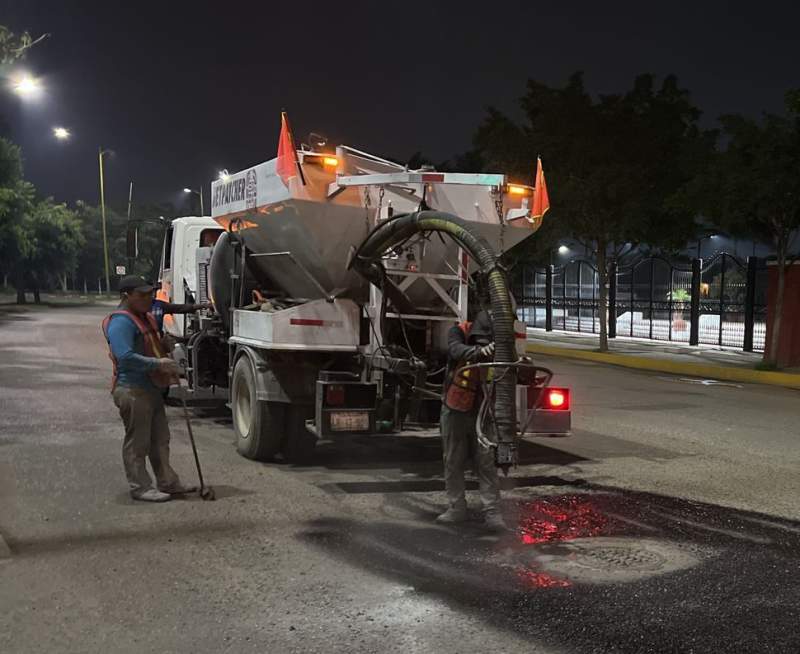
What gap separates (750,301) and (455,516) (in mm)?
16906

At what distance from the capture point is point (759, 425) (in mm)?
10305

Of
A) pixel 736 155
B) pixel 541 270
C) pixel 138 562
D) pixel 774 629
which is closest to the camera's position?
pixel 774 629

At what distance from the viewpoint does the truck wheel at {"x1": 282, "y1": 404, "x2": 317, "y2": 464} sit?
7.81 metres

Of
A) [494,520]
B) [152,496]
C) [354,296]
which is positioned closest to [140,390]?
[152,496]

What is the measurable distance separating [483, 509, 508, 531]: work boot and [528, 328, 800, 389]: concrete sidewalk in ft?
39.0

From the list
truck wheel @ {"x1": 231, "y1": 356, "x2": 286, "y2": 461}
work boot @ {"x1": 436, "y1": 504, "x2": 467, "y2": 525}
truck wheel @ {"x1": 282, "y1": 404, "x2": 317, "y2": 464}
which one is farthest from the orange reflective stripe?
work boot @ {"x1": 436, "y1": 504, "x2": 467, "y2": 525}

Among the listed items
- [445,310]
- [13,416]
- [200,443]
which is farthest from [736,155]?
[13,416]

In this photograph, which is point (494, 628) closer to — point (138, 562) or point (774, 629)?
point (774, 629)

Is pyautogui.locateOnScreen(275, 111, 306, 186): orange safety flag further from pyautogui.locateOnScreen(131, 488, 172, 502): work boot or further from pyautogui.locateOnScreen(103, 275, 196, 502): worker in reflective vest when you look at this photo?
pyautogui.locateOnScreen(131, 488, 172, 502): work boot

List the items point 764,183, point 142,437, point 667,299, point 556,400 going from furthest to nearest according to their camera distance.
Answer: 1. point 667,299
2. point 764,183
3. point 556,400
4. point 142,437

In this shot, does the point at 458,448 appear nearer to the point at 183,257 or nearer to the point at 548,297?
the point at 183,257

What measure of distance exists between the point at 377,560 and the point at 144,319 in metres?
2.93

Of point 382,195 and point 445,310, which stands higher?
point 382,195

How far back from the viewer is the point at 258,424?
771 centimetres
